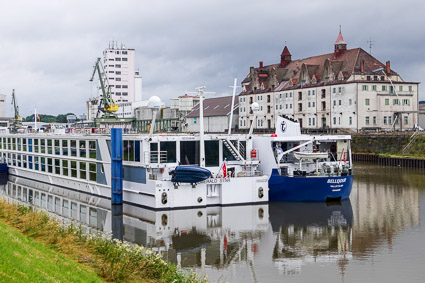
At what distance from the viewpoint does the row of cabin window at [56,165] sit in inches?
1553

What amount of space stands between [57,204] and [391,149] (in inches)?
1869

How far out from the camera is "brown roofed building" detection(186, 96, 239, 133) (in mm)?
97000

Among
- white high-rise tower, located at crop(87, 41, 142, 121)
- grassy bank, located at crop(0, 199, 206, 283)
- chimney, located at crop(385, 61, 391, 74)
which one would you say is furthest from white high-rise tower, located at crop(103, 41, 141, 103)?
grassy bank, located at crop(0, 199, 206, 283)

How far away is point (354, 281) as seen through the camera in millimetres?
19453

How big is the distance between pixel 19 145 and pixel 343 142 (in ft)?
107

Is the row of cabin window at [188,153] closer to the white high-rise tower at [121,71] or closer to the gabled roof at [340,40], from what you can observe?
the gabled roof at [340,40]

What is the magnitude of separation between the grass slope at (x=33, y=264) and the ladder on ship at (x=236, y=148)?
1944 cm

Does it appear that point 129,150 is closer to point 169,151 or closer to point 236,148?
point 169,151

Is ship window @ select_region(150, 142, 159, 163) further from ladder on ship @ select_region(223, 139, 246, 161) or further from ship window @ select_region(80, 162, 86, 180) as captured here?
ship window @ select_region(80, 162, 86, 180)

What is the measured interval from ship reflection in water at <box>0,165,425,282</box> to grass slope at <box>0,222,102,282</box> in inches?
254

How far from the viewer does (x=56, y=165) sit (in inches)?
1791

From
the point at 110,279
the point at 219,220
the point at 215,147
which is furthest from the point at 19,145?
the point at 110,279

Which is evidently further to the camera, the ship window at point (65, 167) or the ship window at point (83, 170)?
the ship window at point (65, 167)

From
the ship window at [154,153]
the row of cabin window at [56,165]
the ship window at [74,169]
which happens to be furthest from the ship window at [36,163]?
the ship window at [154,153]
